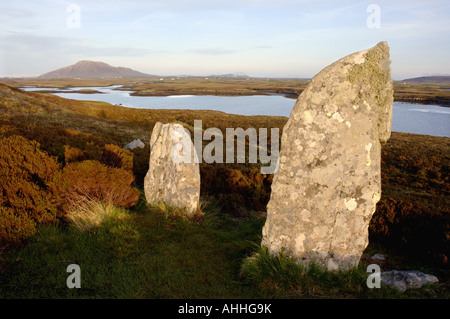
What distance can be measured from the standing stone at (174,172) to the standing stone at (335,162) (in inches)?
114

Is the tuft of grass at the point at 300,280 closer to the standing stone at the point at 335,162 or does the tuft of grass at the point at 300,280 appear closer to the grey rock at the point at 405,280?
the standing stone at the point at 335,162

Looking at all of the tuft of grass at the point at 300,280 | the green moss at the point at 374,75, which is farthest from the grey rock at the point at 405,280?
the green moss at the point at 374,75

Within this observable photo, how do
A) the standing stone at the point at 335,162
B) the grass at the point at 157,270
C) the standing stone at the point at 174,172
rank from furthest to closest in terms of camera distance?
the standing stone at the point at 174,172, the standing stone at the point at 335,162, the grass at the point at 157,270

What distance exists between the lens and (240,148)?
22484mm

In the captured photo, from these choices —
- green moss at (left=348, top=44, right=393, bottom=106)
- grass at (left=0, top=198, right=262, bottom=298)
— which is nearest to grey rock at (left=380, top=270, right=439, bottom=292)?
grass at (left=0, top=198, right=262, bottom=298)

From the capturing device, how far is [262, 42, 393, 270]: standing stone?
4.59m

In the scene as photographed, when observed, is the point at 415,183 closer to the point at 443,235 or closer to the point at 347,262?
the point at 443,235

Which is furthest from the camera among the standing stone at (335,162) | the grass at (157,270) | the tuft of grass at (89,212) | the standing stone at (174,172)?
the standing stone at (174,172)

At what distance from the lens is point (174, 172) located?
23.3ft

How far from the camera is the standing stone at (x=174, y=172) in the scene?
7.04 meters

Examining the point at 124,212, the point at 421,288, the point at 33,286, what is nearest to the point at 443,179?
the point at 421,288

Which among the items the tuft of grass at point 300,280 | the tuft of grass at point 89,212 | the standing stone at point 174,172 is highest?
the standing stone at point 174,172

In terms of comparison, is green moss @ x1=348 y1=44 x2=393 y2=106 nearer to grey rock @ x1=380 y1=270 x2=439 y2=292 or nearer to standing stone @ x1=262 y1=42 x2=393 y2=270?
standing stone @ x1=262 y1=42 x2=393 y2=270

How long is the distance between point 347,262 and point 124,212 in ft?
15.6
